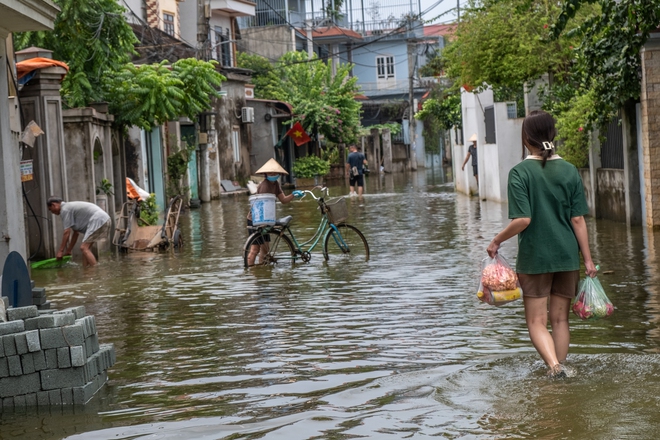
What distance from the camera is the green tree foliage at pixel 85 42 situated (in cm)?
2148

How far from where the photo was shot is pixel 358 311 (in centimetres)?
1062

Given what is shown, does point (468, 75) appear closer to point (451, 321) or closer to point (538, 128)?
point (451, 321)

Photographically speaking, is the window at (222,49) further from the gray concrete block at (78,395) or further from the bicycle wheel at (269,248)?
the gray concrete block at (78,395)

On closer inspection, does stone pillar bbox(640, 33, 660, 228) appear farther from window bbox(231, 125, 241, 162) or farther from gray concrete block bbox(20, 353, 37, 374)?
window bbox(231, 125, 241, 162)

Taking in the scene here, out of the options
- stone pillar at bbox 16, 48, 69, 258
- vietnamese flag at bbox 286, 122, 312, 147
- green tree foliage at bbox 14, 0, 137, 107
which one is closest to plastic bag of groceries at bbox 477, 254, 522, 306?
stone pillar at bbox 16, 48, 69, 258

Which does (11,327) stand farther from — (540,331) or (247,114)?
(247,114)

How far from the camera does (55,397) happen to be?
270 inches

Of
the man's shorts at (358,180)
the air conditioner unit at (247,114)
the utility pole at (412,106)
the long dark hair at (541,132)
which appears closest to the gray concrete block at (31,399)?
the long dark hair at (541,132)

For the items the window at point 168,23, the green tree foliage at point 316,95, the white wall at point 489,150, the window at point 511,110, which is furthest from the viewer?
the green tree foliage at point 316,95

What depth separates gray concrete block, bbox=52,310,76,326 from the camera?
6.82 meters

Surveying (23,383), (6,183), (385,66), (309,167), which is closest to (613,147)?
(6,183)

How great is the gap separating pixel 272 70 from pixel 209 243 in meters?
37.4

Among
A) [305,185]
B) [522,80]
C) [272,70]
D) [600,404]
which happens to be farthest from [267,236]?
[272,70]

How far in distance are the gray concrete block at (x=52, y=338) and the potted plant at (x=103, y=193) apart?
43.3 ft
